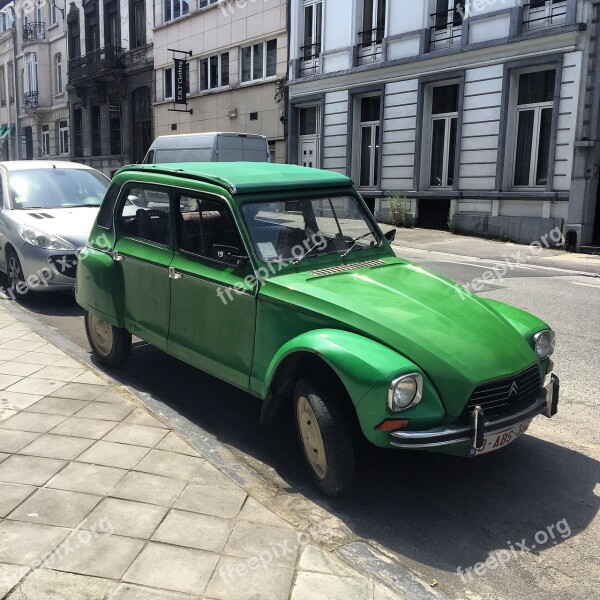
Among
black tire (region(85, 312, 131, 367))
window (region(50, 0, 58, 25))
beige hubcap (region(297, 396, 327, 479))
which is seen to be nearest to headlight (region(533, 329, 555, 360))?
beige hubcap (region(297, 396, 327, 479))

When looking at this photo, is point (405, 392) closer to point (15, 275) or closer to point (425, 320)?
point (425, 320)

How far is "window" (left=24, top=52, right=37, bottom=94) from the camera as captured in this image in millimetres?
41406

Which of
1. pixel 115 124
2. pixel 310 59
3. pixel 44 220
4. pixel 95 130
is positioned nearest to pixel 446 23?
pixel 310 59

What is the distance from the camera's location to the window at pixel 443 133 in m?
19.1

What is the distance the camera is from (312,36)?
77.0 feet

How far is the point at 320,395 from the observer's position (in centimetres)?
362

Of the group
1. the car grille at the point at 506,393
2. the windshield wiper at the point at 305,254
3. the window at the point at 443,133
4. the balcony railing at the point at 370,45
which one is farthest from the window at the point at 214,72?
the car grille at the point at 506,393

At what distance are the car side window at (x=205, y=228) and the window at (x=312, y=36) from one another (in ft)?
65.0

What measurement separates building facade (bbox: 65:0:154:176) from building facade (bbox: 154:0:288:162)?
188 centimetres

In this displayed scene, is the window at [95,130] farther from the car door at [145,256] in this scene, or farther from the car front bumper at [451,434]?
the car front bumper at [451,434]

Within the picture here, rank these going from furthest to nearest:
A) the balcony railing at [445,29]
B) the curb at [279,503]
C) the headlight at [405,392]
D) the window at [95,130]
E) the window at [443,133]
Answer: the window at [95,130] < the window at [443,133] < the balcony railing at [445,29] < the headlight at [405,392] < the curb at [279,503]

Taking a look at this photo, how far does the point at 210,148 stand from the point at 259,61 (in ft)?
31.5

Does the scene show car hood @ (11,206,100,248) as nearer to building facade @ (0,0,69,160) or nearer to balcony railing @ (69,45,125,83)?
balcony railing @ (69,45,125,83)

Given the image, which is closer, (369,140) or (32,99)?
(369,140)
